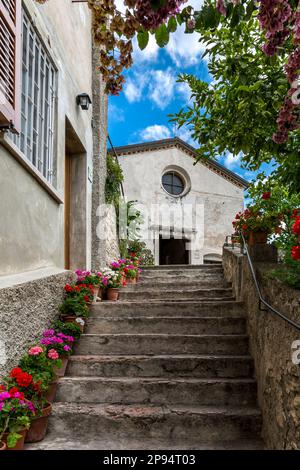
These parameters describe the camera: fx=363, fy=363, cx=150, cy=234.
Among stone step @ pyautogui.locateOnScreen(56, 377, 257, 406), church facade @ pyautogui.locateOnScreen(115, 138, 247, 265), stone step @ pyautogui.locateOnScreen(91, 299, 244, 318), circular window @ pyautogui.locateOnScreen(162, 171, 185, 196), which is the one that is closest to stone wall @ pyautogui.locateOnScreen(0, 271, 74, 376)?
stone step @ pyautogui.locateOnScreen(56, 377, 257, 406)

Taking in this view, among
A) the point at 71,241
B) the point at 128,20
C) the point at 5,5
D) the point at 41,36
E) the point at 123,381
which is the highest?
the point at 41,36

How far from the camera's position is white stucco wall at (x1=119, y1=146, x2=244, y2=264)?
1288cm

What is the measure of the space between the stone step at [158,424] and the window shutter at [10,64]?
243 cm

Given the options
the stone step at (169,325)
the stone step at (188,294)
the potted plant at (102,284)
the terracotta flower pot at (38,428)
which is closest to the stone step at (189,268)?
the stone step at (188,294)

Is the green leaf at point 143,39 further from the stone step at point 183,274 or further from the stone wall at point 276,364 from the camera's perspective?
the stone step at point 183,274

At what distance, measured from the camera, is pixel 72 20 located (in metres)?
5.53

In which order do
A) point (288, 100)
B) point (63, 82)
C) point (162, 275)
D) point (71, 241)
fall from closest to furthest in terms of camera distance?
point (288, 100) → point (63, 82) → point (71, 241) → point (162, 275)

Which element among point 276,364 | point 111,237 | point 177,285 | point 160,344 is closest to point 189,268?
point 177,285

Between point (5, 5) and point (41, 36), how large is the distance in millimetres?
1131

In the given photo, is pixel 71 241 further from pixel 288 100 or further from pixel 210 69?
pixel 288 100

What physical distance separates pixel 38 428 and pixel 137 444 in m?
0.78

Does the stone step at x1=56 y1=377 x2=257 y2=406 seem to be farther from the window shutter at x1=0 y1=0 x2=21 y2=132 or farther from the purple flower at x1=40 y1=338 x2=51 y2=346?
the window shutter at x1=0 y1=0 x2=21 y2=132

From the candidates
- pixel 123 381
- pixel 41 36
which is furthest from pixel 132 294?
pixel 41 36

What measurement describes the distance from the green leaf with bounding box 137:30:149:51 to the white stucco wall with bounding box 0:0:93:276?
1.62 meters
